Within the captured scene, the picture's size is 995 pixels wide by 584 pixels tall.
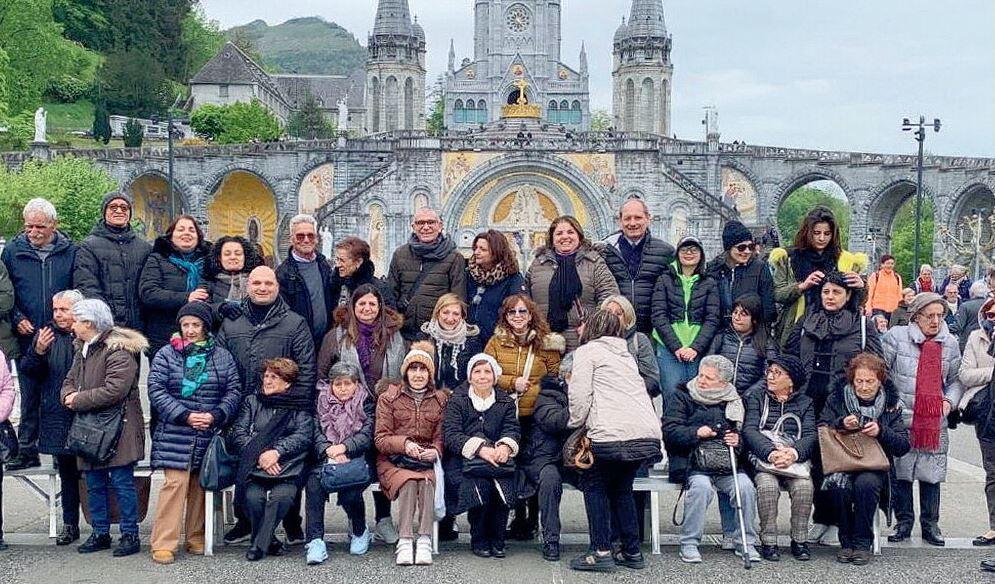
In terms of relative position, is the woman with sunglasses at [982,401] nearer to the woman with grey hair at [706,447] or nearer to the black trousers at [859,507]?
the black trousers at [859,507]

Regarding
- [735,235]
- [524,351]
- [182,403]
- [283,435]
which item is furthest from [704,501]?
[182,403]

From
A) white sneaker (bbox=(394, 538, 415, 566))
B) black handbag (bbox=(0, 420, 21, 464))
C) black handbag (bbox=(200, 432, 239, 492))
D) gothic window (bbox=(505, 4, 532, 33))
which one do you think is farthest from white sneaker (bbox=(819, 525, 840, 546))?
gothic window (bbox=(505, 4, 532, 33))

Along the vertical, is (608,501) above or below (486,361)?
below

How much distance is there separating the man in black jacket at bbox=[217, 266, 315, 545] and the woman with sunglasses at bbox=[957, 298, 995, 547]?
4846mm

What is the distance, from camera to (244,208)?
4012cm

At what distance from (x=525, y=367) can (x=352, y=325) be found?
1311mm

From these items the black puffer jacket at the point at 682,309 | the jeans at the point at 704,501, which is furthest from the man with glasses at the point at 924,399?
the black puffer jacket at the point at 682,309

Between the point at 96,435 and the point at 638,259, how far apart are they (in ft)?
14.1

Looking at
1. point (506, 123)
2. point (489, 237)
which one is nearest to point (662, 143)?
point (506, 123)

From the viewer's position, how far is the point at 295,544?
23.1 ft

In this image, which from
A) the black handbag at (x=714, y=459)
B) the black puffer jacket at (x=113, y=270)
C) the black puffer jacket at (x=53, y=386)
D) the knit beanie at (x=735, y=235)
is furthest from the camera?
the knit beanie at (x=735, y=235)

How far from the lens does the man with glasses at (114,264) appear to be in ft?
24.2

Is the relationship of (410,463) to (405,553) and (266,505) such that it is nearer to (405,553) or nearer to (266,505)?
(405,553)

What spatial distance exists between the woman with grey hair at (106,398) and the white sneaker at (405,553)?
186cm
